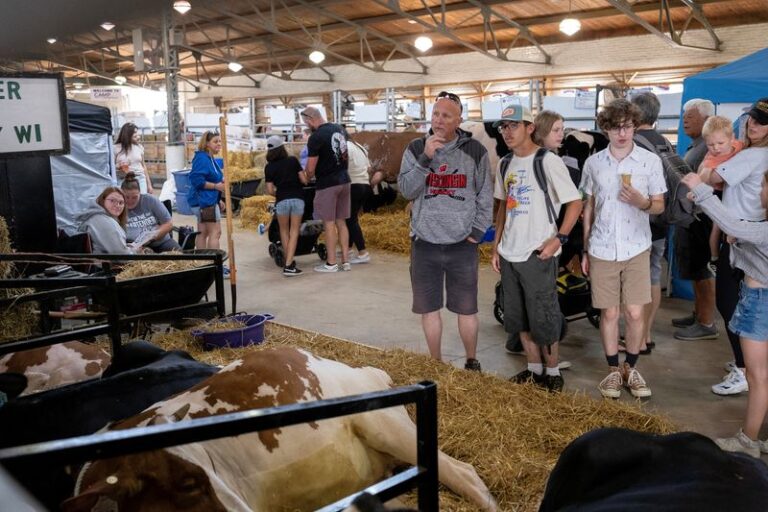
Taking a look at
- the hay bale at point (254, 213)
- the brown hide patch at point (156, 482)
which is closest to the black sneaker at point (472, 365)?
the brown hide patch at point (156, 482)

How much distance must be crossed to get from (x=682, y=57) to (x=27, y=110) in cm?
1480

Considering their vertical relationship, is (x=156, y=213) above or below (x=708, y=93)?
below

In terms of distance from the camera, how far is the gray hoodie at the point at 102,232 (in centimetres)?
552

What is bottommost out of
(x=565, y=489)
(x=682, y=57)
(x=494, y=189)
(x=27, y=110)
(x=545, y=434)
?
(x=545, y=434)

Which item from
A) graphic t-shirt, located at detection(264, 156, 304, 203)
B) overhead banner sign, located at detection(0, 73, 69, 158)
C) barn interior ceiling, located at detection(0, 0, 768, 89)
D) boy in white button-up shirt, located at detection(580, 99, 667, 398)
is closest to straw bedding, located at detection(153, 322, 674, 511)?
boy in white button-up shirt, located at detection(580, 99, 667, 398)

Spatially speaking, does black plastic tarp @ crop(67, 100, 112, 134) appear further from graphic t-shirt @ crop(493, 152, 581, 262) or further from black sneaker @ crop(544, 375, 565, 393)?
black sneaker @ crop(544, 375, 565, 393)

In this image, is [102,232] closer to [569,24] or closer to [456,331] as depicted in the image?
[456,331]

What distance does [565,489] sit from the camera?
1847 millimetres

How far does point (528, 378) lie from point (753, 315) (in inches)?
53.6

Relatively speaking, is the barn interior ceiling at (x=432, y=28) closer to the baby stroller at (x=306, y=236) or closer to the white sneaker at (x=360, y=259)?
the baby stroller at (x=306, y=236)

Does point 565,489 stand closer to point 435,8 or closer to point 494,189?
point 494,189

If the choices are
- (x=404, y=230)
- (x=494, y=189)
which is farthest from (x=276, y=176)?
(x=494, y=189)

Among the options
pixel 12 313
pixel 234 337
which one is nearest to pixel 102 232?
pixel 234 337

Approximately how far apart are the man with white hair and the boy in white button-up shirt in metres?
1.29
